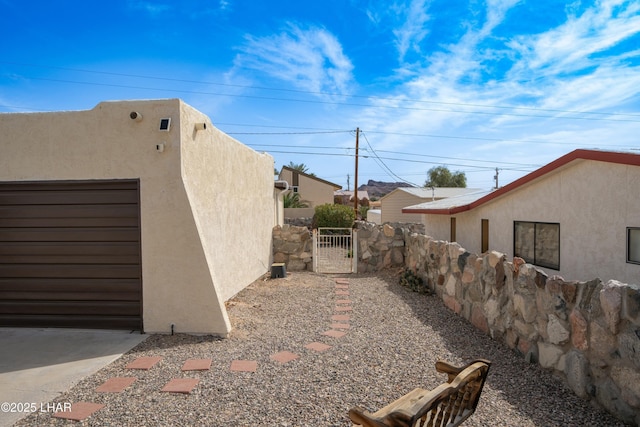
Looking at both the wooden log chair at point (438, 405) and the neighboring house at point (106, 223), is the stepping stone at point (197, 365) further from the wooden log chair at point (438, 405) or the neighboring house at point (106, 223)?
the wooden log chair at point (438, 405)

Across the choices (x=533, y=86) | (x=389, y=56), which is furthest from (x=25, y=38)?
(x=533, y=86)

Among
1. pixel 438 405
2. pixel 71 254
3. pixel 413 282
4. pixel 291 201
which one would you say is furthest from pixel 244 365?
pixel 291 201

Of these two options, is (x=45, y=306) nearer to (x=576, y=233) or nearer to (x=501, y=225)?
(x=576, y=233)

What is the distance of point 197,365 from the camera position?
14.5 ft

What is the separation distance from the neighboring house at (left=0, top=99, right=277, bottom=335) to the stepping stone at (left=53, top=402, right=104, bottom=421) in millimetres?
2109

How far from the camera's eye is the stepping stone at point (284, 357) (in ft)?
15.2

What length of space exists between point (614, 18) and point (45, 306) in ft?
36.7

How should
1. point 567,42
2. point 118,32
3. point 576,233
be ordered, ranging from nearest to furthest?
point 576,233, point 567,42, point 118,32

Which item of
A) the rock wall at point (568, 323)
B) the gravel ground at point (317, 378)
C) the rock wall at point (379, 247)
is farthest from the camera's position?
the rock wall at point (379, 247)

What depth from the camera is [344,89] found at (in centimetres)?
2353

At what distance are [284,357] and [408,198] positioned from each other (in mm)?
25229

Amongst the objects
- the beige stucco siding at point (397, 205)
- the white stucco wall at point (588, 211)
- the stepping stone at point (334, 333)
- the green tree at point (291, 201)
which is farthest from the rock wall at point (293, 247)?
the beige stucco siding at point (397, 205)

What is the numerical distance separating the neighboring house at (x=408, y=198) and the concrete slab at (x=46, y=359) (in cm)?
2327

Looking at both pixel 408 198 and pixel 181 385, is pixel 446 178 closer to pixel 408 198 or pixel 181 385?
pixel 408 198
